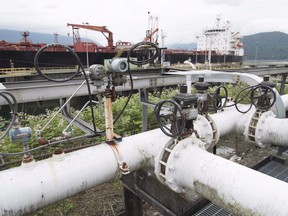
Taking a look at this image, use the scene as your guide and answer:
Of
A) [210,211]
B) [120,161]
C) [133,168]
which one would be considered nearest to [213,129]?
[210,211]

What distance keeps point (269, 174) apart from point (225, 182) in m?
1.80

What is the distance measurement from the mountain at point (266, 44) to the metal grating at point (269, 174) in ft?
389

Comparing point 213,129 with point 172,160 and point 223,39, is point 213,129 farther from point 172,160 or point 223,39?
point 223,39

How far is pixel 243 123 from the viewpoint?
2453 millimetres

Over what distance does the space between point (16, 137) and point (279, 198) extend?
167 centimetres

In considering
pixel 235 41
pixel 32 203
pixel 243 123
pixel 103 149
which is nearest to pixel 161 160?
pixel 103 149

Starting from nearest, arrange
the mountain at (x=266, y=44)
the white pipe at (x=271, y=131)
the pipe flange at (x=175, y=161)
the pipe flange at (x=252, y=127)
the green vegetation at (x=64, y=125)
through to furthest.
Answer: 1. the pipe flange at (x=175, y=161)
2. the white pipe at (x=271, y=131)
3. the pipe flange at (x=252, y=127)
4. the green vegetation at (x=64, y=125)
5. the mountain at (x=266, y=44)

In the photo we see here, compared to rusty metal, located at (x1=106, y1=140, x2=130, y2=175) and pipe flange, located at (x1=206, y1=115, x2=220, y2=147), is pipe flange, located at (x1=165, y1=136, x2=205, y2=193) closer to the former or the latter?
rusty metal, located at (x1=106, y1=140, x2=130, y2=175)

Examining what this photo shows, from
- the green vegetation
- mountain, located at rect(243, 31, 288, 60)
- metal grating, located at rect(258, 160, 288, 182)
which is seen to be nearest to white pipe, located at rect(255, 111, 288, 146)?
metal grating, located at rect(258, 160, 288, 182)

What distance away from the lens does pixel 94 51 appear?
18281 millimetres

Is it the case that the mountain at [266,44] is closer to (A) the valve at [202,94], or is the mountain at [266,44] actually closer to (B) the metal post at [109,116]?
(A) the valve at [202,94]

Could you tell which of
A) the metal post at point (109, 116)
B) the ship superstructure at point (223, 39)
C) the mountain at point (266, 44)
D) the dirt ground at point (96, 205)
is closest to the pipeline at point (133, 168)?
the metal post at point (109, 116)

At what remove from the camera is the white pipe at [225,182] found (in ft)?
3.61

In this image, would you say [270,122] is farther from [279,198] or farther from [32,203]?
[32,203]
